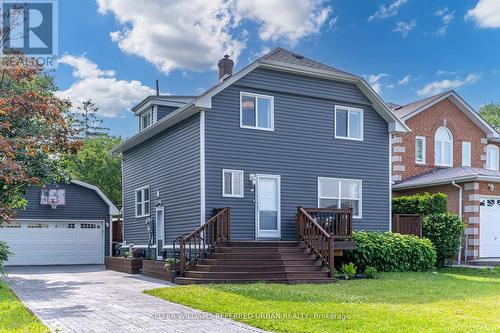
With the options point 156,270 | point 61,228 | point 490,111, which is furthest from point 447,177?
point 490,111

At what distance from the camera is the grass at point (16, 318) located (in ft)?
23.6

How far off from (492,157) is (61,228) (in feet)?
69.0

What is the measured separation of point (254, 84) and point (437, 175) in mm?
8866

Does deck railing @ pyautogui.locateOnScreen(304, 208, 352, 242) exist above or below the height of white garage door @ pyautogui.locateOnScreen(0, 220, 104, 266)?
above

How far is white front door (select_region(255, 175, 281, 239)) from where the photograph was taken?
52.2 feet

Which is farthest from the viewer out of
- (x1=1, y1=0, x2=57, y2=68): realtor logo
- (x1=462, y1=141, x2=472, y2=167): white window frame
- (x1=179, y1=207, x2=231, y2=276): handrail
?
(x1=462, y1=141, x2=472, y2=167): white window frame

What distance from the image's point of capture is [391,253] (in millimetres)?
15734

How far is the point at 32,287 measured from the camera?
13055 millimetres

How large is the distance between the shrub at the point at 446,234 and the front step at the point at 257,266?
569cm

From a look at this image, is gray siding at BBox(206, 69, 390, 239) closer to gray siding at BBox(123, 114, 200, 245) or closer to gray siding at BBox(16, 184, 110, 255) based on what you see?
gray siding at BBox(123, 114, 200, 245)

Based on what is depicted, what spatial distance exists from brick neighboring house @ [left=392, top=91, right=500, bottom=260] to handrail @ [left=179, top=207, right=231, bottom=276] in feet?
29.4

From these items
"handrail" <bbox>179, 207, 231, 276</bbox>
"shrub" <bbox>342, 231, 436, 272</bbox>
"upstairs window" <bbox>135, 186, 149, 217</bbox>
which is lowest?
"shrub" <bbox>342, 231, 436, 272</bbox>

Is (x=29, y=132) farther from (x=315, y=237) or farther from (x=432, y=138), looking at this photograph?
(x=432, y=138)

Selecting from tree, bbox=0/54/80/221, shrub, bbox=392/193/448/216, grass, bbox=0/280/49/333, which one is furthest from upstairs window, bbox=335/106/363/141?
grass, bbox=0/280/49/333
